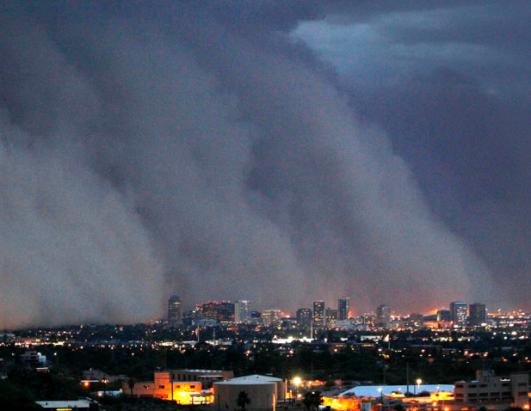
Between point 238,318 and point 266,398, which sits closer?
point 266,398

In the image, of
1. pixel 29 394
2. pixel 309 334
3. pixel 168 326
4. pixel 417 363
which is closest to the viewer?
pixel 29 394


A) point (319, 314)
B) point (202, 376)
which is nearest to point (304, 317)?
point (319, 314)

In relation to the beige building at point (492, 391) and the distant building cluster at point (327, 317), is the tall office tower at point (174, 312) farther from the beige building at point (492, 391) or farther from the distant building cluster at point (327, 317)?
the beige building at point (492, 391)

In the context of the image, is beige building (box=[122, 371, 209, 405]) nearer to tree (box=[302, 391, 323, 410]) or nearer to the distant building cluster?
tree (box=[302, 391, 323, 410])

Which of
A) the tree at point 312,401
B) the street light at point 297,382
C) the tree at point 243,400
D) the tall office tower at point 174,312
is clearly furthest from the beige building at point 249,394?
the tall office tower at point 174,312

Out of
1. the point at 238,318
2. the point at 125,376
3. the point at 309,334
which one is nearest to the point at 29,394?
the point at 125,376

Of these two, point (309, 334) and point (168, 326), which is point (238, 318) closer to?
point (168, 326)
